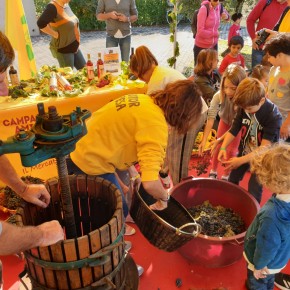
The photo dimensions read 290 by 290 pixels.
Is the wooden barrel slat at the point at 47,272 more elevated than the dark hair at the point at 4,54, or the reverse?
the dark hair at the point at 4,54

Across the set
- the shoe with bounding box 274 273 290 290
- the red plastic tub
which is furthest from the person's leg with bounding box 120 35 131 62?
the shoe with bounding box 274 273 290 290

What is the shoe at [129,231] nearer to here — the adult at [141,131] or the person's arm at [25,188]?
the adult at [141,131]

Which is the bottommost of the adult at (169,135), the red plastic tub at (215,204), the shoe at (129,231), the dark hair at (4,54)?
the shoe at (129,231)

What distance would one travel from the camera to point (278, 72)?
3094mm

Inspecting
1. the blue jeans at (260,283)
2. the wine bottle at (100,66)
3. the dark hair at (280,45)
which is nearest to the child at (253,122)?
the dark hair at (280,45)

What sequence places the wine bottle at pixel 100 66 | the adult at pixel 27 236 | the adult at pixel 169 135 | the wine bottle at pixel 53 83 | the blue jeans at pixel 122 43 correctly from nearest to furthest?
the adult at pixel 27 236 → the adult at pixel 169 135 → the wine bottle at pixel 53 83 → the wine bottle at pixel 100 66 → the blue jeans at pixel 122 43

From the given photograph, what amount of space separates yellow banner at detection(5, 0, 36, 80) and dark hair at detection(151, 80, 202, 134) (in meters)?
3.47

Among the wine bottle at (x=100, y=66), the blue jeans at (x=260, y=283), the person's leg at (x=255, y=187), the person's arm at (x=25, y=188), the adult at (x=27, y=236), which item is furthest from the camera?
the wine bottle at (x=100, y=66)

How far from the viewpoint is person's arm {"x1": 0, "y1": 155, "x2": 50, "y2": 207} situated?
165 cm

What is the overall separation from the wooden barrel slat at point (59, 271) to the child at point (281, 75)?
245 cm

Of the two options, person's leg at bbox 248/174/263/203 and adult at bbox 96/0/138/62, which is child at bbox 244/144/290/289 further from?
adult at bbox 96/0/138/62

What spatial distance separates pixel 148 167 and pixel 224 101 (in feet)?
5.60

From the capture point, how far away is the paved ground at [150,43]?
8820mm

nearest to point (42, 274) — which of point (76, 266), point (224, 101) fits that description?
point (76, 266)
